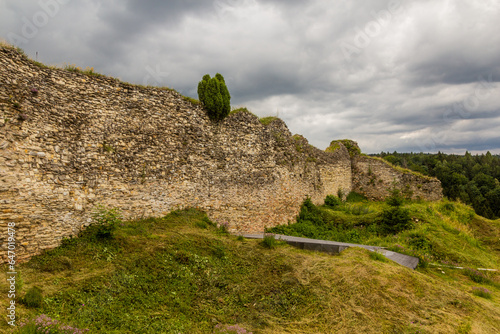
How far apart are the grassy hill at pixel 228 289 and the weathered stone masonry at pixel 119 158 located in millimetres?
841

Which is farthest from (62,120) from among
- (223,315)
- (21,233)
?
(223,315)

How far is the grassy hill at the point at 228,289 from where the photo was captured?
18.6 feet

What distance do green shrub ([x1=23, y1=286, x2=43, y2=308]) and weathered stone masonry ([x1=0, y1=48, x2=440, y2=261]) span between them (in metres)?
1.80

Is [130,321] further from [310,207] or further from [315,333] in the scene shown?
[310,207]

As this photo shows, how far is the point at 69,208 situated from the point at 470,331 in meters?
10.2

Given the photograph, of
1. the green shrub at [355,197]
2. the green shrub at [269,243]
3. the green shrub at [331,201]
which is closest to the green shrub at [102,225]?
the green shrub at [269,243]

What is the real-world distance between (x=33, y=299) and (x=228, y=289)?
162 inches

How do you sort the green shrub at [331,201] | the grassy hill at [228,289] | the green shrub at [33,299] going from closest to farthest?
the green shrub at [33,299], the grassy hill at [228,289], the green shrub at [331,201]

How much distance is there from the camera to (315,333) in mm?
5816

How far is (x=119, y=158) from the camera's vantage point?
939 centimetres

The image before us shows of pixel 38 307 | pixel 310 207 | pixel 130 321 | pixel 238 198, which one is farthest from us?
pixel 310 207

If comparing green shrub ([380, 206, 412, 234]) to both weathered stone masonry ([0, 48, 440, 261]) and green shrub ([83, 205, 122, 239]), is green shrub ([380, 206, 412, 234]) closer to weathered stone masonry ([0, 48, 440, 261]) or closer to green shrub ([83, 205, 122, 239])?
weathered stone masonry ([0, 48, 440, 261])

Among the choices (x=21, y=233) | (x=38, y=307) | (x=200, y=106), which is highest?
(x=200, y=106)

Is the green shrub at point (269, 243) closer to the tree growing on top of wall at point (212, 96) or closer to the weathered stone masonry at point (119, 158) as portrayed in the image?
the weathered stone masonry at point (119, 158)
